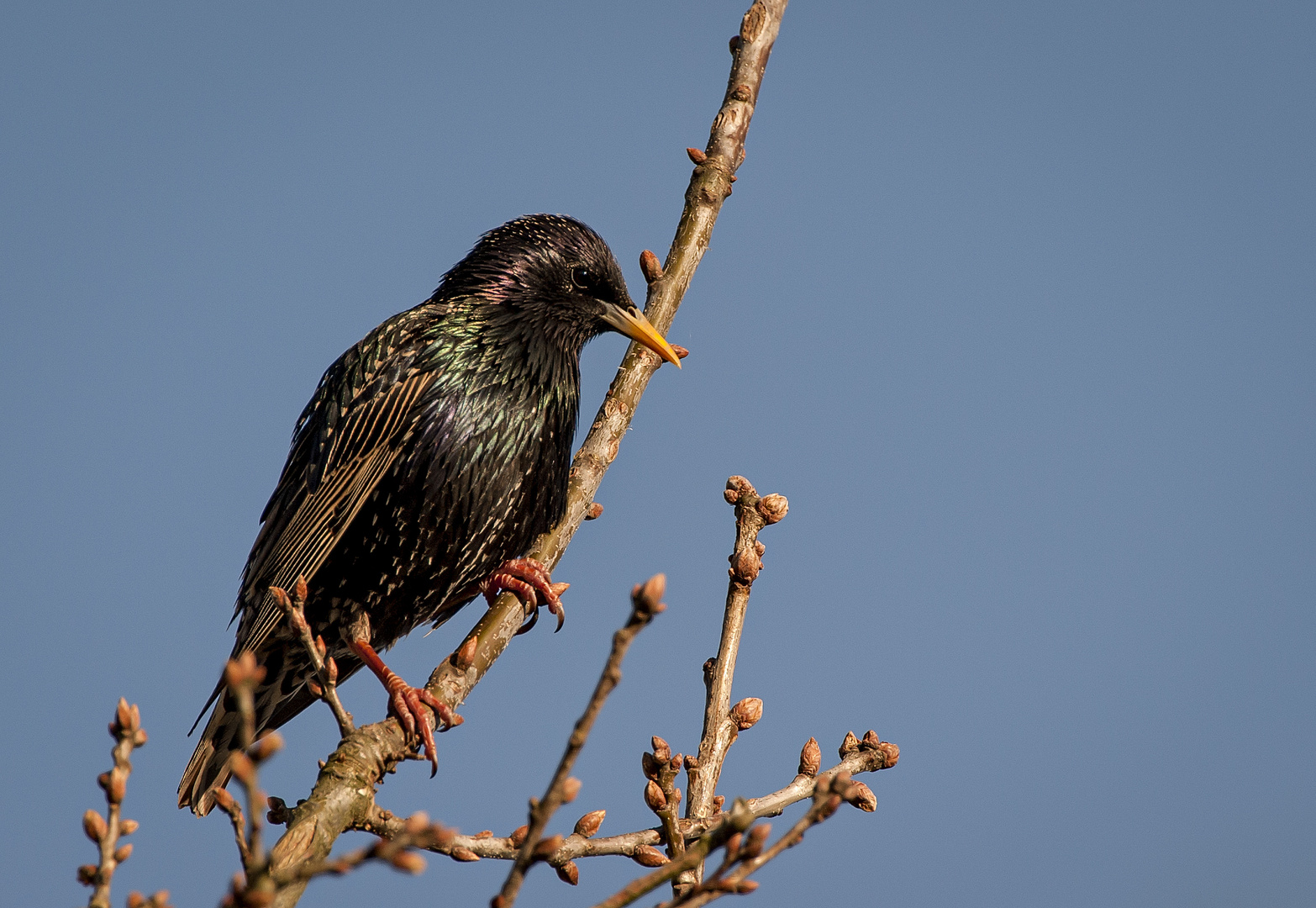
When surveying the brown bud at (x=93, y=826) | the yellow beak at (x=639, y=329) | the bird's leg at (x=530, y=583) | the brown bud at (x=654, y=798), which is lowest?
the brown bud at (x=93, y=826)

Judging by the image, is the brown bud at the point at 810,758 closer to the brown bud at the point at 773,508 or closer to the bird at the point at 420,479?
the brown bud at the point at 773,508

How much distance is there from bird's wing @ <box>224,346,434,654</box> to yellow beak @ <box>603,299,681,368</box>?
746mm

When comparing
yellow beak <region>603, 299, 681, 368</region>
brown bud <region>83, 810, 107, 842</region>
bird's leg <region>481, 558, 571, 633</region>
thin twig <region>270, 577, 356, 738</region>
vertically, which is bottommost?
brown bud <region>83, 810, 107, 842</region>

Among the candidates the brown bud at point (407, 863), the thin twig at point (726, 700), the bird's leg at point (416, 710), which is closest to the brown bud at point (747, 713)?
the thin twig at point (726, 700)

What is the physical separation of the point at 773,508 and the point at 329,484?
185cm

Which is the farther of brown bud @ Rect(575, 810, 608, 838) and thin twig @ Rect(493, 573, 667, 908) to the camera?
brown bud @ Rect(575, 810, 608, 838)

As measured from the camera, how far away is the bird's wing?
4.14 metres


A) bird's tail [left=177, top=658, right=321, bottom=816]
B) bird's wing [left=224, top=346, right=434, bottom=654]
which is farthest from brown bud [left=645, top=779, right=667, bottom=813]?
bird's tail [left=177, top=658, right=321, bottom=816]

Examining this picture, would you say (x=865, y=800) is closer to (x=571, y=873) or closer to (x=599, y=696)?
(x=571, y=873)

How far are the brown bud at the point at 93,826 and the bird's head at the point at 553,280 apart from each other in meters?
2.85

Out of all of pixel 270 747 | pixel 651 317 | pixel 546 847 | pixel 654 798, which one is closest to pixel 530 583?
pixel 651 317

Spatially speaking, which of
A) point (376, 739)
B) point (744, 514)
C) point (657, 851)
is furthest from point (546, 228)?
point (657, 851)

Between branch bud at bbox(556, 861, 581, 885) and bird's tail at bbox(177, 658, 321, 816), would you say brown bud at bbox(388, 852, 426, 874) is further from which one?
bird's tail at bbox(177, 658, 321, 816)

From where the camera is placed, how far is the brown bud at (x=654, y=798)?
2.83 meters
